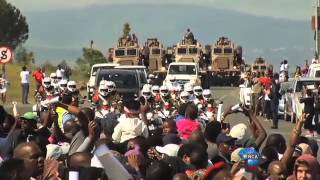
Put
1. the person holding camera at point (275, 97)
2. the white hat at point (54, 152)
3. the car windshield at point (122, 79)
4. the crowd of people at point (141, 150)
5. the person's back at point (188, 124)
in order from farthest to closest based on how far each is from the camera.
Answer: the car windshield at point (122, 79) → the person holding camera at point (275, 97) → the person's back at point (188, 124) → the white hat at point (54, 152) → the crowd of people at point (141, 150)

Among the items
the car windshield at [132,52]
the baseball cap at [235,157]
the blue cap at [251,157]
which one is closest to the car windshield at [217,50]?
the car windshield at [132,52]

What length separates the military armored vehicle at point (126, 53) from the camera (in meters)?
55.2

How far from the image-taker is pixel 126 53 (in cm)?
5566

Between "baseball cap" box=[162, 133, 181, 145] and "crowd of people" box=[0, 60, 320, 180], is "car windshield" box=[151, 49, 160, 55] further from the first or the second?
"baseball cap" box=[162, 133, 181, 145]

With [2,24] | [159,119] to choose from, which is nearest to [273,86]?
[159,119]

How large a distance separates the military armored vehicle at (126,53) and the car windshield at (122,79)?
83.2ft

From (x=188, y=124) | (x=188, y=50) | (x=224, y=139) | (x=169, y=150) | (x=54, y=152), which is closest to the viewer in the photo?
(x=54, y=152)

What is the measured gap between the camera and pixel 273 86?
2897 cm

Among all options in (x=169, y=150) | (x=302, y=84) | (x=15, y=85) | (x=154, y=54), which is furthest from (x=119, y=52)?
(x=169, y=150)

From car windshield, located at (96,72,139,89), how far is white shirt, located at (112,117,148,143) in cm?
1660

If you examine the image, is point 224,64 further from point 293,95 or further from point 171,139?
point 171,139

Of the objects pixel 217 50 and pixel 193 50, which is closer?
pixel 193 50

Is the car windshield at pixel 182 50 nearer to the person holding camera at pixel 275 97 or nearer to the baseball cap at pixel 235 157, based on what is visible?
the person holding camera at pixel 275 97

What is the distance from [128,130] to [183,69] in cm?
3273
